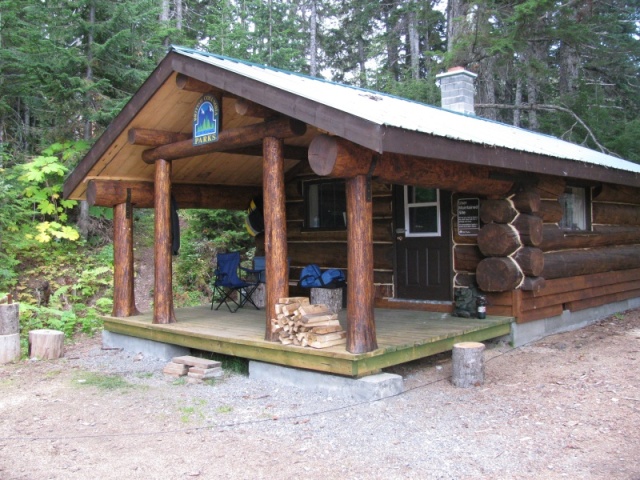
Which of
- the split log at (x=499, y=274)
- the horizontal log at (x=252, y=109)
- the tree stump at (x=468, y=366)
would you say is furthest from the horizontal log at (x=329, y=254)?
the horizontal log at (x=252, y=109)

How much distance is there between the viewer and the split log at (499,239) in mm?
7543

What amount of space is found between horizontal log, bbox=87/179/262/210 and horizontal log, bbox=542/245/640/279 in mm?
4905

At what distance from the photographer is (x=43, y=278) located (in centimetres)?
1149

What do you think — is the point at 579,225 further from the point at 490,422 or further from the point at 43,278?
the point at 43,278

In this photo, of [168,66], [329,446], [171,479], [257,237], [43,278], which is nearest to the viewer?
[171,479]

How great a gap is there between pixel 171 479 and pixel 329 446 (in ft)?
3.88

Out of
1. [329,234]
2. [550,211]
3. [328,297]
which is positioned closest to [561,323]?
[550,211]

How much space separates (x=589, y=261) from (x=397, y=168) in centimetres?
501

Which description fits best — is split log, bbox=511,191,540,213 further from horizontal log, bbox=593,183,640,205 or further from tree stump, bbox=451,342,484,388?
horizontal log, bbox=593,183,640,205

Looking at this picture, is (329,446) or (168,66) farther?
(168,66)

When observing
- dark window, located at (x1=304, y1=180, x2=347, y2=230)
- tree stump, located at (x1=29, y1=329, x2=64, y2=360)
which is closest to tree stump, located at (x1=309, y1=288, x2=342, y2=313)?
dark window, located at (x1=304, y1=180, x2=347, y2=230)

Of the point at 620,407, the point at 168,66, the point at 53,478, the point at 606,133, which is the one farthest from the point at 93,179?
the point at 606,133

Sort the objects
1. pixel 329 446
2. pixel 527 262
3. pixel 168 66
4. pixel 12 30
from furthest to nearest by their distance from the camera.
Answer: pixel 12 30, pixel 527 262, pixel 168 66, pixel 329 446

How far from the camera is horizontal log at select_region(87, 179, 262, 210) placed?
27.3 feet
